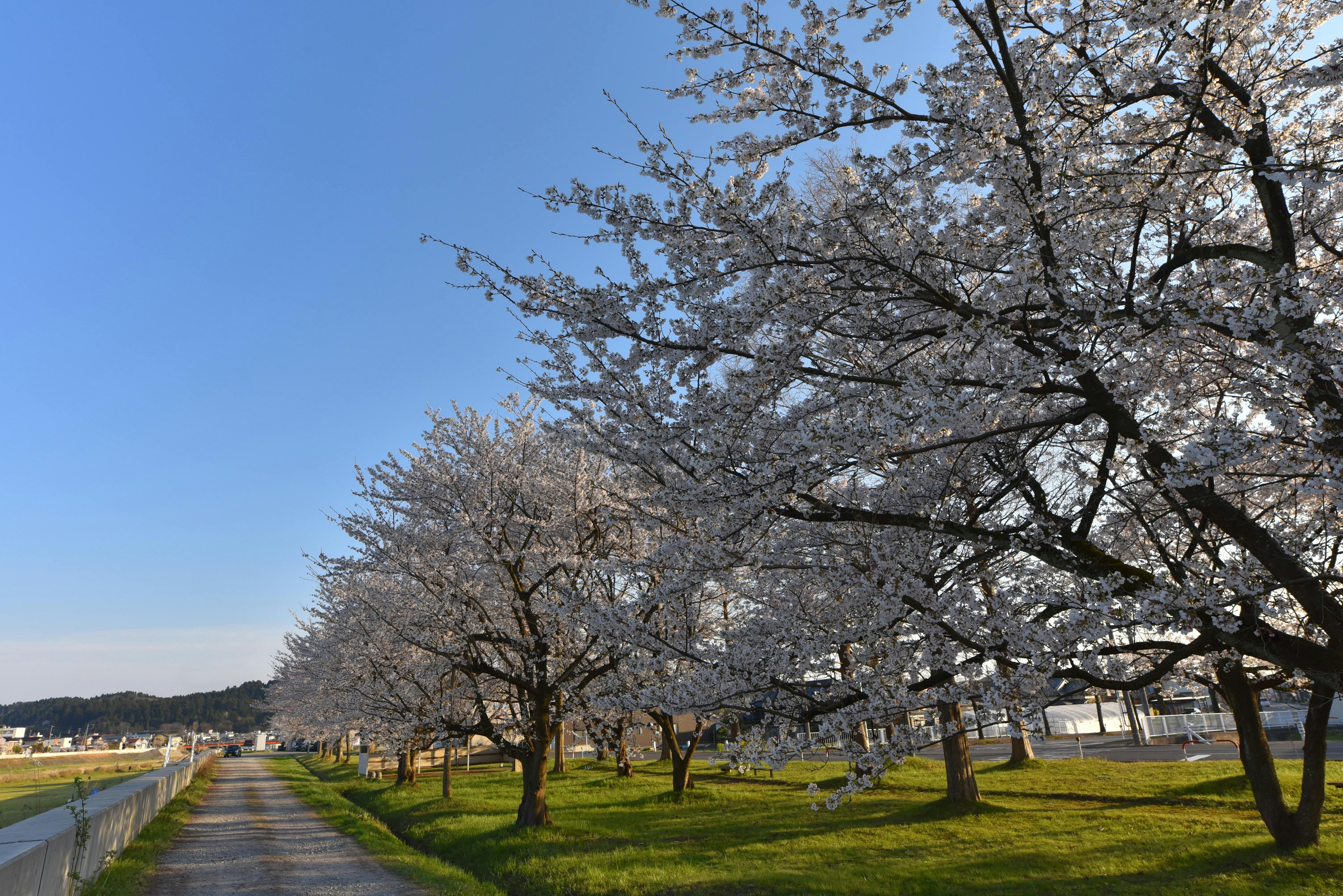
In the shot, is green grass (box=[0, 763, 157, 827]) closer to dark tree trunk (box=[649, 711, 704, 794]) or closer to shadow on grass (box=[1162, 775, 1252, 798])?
dark tree trunk (box=[649, 711, 704, 794])

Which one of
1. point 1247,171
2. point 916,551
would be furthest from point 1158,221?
point 916,551

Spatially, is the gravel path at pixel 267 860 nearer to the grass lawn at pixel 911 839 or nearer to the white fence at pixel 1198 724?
the grass lawn at pixel 911 839

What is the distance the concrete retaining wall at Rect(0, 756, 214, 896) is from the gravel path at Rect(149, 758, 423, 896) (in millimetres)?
831

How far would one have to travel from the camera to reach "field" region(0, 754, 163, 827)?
1809 cm

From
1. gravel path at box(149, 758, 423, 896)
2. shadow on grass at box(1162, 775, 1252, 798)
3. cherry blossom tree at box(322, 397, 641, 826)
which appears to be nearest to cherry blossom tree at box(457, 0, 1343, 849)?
cherry blossom tree at box(322, 397, 641, 826)

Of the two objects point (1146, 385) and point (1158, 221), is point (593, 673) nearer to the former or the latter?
point (1146, 385)

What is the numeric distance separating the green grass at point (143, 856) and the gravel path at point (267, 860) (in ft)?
0.59

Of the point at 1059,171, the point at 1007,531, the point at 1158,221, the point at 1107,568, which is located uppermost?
the point at 1158,221

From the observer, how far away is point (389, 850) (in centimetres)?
1190

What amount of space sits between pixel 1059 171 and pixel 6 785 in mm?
44839

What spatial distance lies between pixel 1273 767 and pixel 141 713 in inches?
8243

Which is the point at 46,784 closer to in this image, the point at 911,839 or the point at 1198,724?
the point at 911,839

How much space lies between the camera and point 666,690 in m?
5.82

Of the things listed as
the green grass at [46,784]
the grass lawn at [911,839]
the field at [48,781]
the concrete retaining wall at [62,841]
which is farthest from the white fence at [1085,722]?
the field at [48,781]
